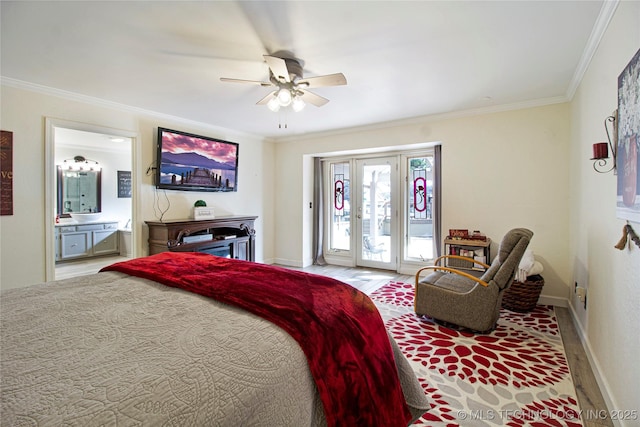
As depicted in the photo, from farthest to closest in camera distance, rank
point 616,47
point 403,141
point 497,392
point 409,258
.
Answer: point 409,258 < point 403,141 < point 497,392 < point 616,47

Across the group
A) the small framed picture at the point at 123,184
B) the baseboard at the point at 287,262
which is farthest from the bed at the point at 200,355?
the small framed picture at the point at 123,184

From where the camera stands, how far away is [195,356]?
0.95m

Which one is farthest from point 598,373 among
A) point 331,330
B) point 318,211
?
point 318,211

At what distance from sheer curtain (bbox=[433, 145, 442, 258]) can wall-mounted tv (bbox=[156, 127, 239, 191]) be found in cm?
327

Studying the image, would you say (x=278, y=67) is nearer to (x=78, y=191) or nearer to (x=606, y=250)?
(x=606, y=250)

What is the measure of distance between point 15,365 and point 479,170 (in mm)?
4472

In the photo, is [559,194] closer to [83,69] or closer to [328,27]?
[328,27]

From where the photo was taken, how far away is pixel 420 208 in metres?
4.73

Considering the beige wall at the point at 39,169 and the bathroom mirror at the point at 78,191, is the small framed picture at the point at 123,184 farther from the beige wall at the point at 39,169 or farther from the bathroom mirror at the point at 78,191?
the beige wall at the point at 39,169

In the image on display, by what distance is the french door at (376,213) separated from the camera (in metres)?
5.02

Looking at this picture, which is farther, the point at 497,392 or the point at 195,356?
the point at 497,392

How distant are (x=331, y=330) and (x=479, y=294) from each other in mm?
1992

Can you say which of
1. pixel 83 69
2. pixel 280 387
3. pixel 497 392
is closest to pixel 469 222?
pixel 497 392

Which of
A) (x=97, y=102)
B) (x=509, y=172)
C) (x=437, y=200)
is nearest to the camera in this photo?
(x=97, y=102)
